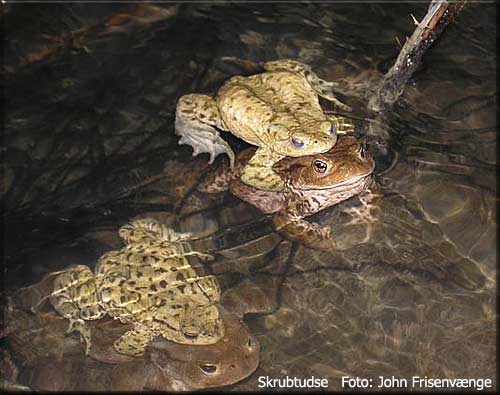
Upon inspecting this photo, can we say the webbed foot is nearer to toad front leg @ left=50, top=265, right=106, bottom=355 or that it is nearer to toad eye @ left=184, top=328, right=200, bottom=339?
toad front leg @ left=50, top=265, right=106, bottom=355

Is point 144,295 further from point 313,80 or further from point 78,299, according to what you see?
point 313,80

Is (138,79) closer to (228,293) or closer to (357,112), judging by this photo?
(357,112)

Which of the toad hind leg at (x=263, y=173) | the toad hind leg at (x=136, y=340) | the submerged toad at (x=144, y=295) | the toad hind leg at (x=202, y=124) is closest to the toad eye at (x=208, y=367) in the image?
the submerged toad at (x=144, y=295)

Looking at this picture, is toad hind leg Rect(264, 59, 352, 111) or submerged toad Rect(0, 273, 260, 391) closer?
submerged toad Rect(0, 273, 260, 391)

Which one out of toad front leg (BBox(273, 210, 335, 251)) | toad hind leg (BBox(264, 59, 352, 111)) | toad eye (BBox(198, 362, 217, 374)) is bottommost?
toad eye (BBox(198, 362, 217, 374))

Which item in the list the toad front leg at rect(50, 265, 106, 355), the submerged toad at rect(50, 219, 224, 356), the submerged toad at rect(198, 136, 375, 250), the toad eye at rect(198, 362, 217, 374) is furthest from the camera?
the toad front leg at rect(50, 265, 106, 355)

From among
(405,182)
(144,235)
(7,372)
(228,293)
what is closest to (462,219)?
(405,182)

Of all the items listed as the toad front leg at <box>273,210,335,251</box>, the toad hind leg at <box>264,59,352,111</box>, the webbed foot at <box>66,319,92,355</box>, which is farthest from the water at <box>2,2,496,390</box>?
the webbed foot at <box>66,319,92,355</box>

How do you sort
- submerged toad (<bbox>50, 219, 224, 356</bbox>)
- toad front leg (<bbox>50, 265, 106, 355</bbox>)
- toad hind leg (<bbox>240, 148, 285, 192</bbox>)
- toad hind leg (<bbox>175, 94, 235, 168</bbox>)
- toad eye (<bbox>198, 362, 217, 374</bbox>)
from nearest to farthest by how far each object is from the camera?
toad eye (<bbox>198, 362, 217, 374</bbox>) → submerged toad (<bbox>50, 219, 224, 356</bbox>) → toad front leg (<bbox>50, 265, 106, 355</bbox>) → toad hind leg (<bbox>240, 148, 285, 192</bbox>) → toad hind leg (<bbox>175, 94, 235, 168</bbox>)

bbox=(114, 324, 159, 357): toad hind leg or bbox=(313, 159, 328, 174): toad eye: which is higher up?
bbox=(313, 159, 328, 174): toad eye
